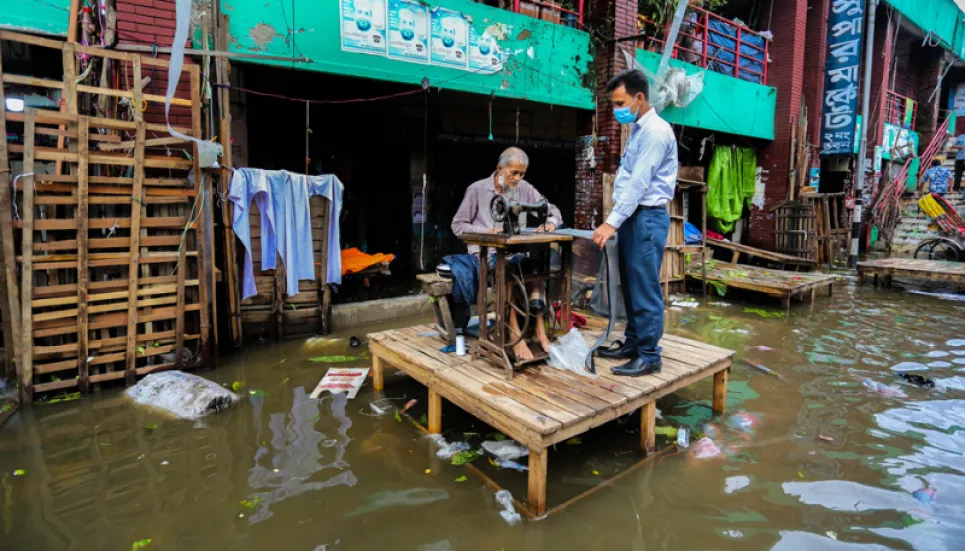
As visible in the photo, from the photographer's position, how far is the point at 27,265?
14.0 feet

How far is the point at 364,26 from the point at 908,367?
733cm

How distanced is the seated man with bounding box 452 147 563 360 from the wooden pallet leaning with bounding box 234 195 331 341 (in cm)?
273

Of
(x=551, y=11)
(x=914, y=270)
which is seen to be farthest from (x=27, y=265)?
(x=914, y=270)

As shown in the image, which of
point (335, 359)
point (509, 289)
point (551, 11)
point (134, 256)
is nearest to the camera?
point (509, 289)

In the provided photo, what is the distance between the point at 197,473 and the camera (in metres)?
3.36

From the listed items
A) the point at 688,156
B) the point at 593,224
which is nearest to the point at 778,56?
the point at 688,156

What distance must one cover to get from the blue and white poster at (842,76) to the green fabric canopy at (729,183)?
1.96m

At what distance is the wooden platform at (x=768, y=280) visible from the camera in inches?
328

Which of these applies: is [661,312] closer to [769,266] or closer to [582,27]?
[582,27]

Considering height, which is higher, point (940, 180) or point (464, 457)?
point (940, 180)

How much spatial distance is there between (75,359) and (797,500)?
5.71 m

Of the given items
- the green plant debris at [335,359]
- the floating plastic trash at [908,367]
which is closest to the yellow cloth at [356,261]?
the green plant debris at [335,359]

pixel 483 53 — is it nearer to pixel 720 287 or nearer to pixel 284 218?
pixel 284 218

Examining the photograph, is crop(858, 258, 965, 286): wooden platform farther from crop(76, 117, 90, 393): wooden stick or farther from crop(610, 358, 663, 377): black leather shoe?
crop(76, 117, 90, 393): wooden stick
